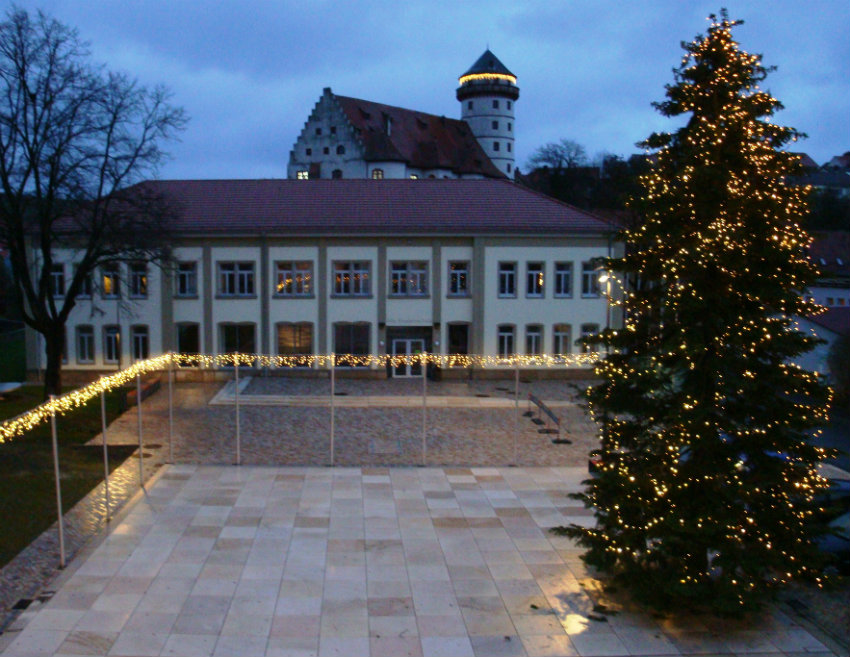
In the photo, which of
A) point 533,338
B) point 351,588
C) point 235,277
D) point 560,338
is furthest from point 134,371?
point 560,338

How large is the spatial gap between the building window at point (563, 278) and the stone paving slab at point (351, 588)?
822 inches

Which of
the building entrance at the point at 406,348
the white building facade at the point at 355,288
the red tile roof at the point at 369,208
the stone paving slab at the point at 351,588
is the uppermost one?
the red tile roof at the point at 369,208

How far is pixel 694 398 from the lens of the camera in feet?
30.3

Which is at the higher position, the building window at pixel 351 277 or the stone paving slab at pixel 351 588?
the building window at pixel 351 277

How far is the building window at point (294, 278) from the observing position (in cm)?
3488

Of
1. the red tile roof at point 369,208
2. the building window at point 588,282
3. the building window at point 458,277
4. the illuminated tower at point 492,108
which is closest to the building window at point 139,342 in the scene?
the red tile roof at point 369,208

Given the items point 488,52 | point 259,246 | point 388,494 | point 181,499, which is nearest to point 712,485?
point 388,494

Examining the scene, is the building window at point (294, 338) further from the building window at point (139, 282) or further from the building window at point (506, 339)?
the building window at point (506, 339)

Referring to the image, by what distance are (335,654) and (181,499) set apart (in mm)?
7082

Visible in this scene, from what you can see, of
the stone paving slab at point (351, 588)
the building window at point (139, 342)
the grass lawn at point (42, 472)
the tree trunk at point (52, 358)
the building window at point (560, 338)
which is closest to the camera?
the stone paving slab at point (351, 588)

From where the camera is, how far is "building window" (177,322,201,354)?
3491 centimetres

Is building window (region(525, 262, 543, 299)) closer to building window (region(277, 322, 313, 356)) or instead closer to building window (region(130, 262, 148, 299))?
building window (region(277, 322, 313, 356))

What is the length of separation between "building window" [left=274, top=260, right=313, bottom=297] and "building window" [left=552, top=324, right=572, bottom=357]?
11008mm

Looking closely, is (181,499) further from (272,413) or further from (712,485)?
(272,413)
